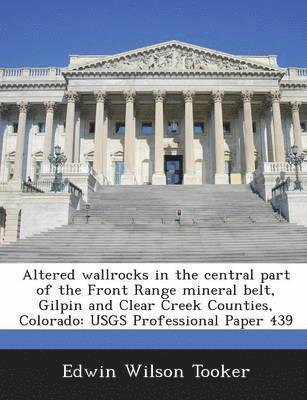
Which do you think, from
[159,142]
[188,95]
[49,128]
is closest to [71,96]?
[49,128]

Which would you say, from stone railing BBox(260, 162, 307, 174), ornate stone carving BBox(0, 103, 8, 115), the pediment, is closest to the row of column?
the pediment

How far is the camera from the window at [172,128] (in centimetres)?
4569

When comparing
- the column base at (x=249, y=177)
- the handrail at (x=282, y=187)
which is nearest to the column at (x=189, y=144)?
the column base at (x=249, y=177)

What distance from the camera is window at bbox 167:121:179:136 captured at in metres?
45.7

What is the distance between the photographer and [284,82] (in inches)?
1713

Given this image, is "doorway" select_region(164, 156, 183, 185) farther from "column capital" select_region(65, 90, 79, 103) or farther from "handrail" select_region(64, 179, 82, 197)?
"handrail" select_region(64, 179, 82, 197)

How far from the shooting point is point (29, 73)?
1797 inches

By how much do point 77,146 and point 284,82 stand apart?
993 inches

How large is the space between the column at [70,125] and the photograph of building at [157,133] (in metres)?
0.11

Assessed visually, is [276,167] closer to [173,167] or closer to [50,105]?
[173,167]

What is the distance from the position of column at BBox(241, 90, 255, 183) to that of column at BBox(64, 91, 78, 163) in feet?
60.7

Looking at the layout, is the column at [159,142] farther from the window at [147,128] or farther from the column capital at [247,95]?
the column capital at [247,95]
